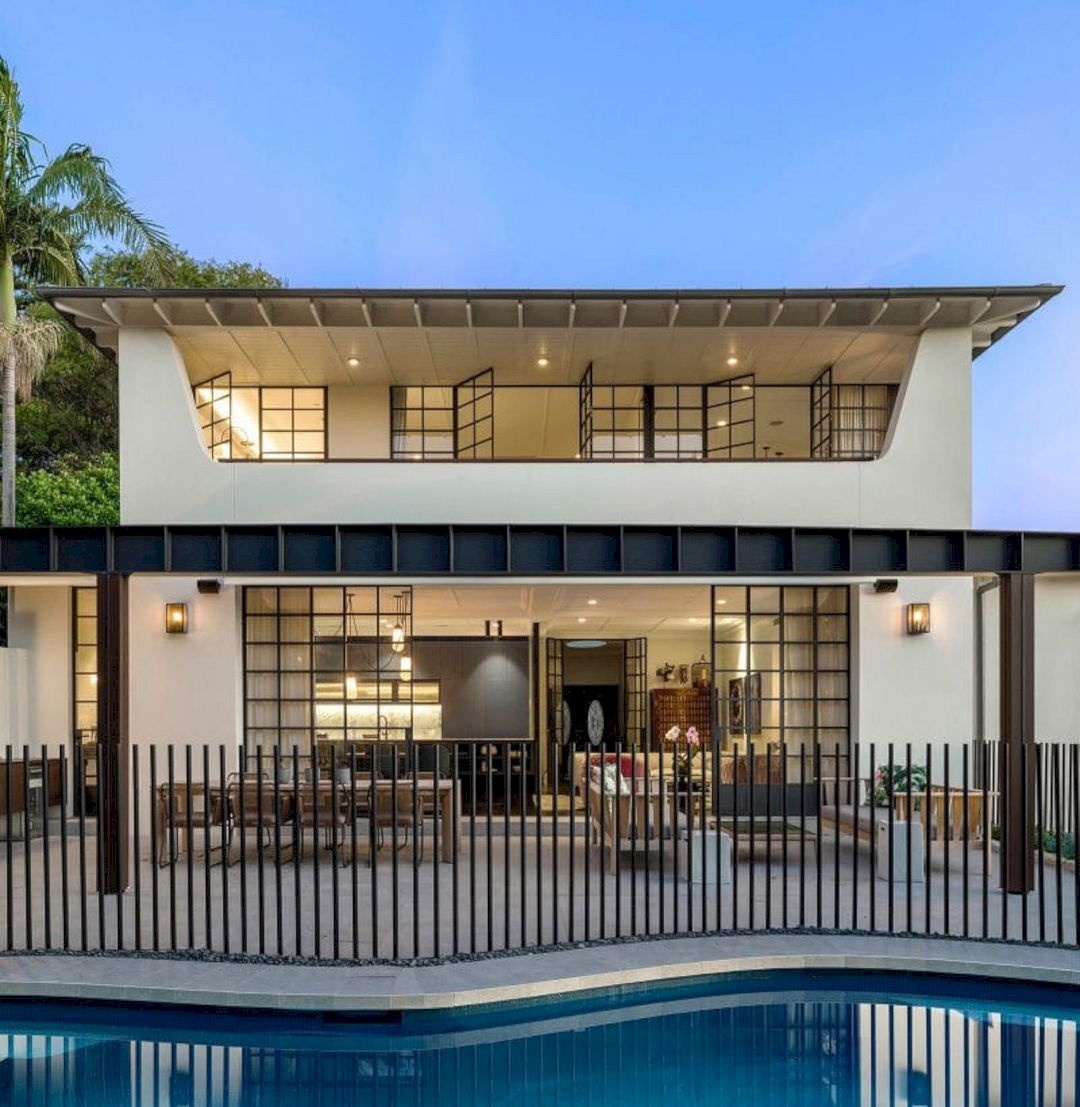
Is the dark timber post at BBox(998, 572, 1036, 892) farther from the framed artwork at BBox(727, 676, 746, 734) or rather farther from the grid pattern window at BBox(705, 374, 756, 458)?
the grid pattern window at BBox(705, 374, 756, 458)

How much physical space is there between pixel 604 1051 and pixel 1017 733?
6802mm

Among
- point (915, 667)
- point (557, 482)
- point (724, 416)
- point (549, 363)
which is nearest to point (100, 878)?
point (557, 482)

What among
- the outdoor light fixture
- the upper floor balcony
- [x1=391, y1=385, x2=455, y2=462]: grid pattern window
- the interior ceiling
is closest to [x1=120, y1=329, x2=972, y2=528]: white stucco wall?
the upper floor balcony

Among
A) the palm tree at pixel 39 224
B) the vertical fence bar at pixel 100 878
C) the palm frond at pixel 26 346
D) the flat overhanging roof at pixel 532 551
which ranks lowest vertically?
the vertical fence bar at pixel 100 878

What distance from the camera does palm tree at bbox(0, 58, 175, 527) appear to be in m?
20.1

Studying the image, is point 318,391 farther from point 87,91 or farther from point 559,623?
point 87,91

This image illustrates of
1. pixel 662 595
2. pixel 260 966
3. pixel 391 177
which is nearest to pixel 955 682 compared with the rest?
pixel 662 595

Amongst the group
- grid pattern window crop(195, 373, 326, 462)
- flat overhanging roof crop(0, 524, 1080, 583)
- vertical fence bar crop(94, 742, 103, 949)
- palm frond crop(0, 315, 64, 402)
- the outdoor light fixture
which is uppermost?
palm frond crop(0, 315, 64, 402)

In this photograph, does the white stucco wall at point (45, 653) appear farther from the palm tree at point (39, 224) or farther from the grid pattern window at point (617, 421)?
the grid pattern window at point (617, 421)

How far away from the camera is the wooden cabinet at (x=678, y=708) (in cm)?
2567

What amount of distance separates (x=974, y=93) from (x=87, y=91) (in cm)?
8699

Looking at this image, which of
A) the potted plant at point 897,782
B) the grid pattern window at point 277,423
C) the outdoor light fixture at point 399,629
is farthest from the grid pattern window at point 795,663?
the grid pattern window at point 277,423

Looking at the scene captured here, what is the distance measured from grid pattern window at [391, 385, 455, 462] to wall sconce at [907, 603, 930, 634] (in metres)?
7.82

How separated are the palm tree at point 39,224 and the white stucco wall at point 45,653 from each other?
4.63 m
